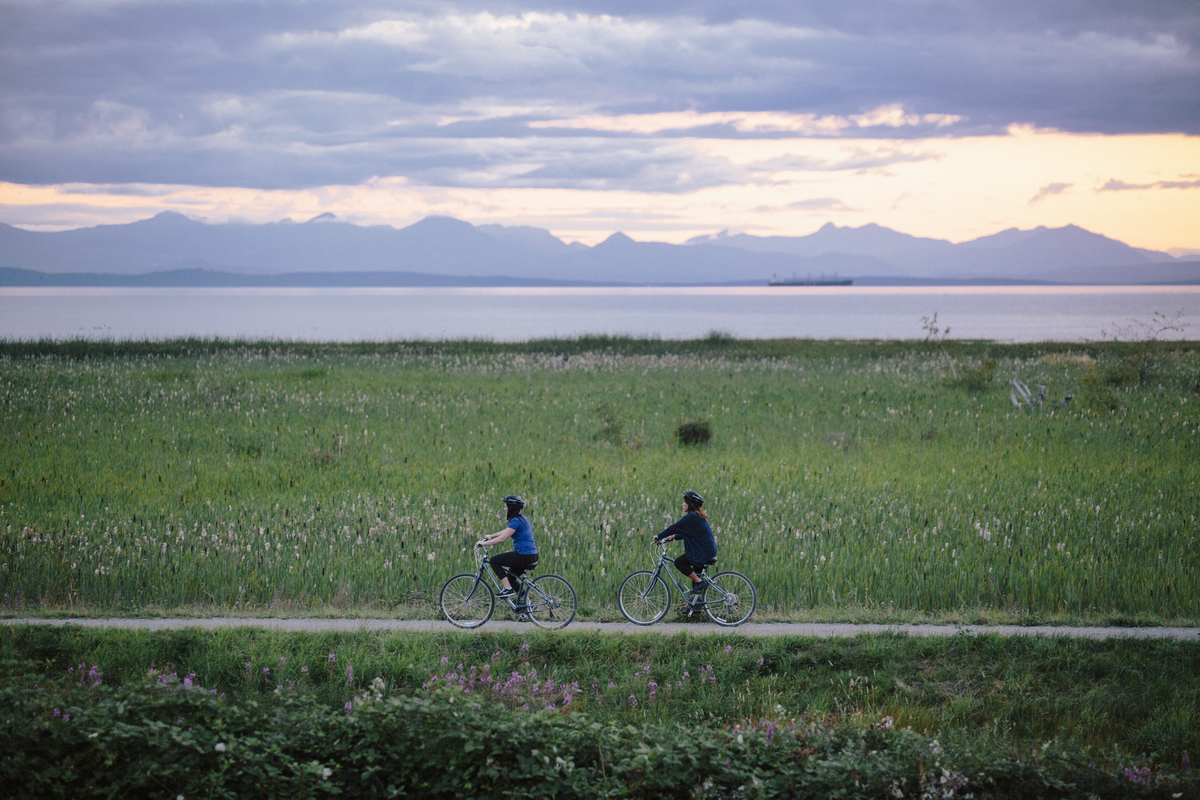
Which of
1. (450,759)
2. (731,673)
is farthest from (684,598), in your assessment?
(450,759)

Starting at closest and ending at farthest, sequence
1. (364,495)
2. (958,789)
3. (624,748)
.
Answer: (958,789) < (624,748) < (364,495)

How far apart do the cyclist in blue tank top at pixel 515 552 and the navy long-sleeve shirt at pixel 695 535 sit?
172 centimetres

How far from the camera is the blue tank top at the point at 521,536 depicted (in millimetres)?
10148

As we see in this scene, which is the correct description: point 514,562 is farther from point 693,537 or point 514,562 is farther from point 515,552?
point 693,537

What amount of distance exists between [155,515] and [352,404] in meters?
15.7

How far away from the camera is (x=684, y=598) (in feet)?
37.3

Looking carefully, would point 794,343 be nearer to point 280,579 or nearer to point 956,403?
point 956,403

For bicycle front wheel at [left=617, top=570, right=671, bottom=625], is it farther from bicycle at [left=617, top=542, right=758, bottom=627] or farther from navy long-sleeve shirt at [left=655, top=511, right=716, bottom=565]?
navy long-sleeve shirt at [left=655, top=511, right=716, bottom=565]

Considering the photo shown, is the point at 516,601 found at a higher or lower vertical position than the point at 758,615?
higher

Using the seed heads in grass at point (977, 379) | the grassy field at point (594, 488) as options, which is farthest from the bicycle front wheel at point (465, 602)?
the seed heads in grass at point (977, 379)

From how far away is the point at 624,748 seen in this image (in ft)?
23.7

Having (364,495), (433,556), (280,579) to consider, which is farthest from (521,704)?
(364,495)

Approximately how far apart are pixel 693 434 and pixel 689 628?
47.7 feet

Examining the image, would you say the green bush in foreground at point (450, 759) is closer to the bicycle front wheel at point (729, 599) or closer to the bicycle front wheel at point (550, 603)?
the bicycle front wheel at point (550, 603)
